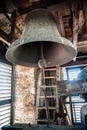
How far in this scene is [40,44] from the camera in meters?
1.24

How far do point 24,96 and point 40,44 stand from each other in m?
2.21

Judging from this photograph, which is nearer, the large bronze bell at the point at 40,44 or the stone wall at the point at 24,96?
the large bronze bell at the point at 40,44

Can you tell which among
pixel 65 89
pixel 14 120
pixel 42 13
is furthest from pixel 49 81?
pixel 42 13

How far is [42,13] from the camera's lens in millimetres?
1104

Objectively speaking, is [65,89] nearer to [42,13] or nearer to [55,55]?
[55,55]

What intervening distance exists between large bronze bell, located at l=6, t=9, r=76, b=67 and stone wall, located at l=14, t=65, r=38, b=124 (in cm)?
196

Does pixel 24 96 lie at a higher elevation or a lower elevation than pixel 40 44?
lower

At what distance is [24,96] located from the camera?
3232 mm

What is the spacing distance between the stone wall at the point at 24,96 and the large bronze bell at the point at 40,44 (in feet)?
6.44

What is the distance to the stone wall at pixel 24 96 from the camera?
3148 mm

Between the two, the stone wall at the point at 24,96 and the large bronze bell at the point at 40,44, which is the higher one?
the large bronze bell at the point at 40,44

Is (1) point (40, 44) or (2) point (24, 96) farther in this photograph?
(2) point (24, 96)

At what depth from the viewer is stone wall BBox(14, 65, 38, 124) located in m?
3.15

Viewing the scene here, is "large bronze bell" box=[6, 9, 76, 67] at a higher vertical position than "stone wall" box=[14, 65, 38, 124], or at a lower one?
higher
